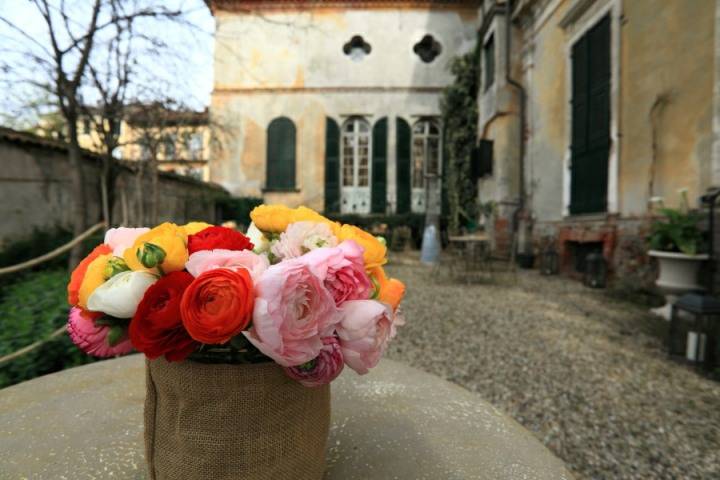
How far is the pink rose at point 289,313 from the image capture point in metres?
0.46

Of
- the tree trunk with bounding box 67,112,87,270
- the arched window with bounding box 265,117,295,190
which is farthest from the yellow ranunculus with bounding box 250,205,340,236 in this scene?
the arched window with bounding box 265,117,295,190

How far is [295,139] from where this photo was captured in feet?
37.9

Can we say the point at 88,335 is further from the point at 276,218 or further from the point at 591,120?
the point at 591,120

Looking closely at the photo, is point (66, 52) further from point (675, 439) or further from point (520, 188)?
point (520, 188)

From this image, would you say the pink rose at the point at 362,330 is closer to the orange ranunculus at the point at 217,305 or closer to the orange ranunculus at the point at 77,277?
the orange ranunculus at the point at 217,305

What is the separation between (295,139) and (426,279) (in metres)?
7.54

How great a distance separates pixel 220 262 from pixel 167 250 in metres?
0.08

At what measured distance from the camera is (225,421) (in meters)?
0.51

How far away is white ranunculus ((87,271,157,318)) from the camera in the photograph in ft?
1.58

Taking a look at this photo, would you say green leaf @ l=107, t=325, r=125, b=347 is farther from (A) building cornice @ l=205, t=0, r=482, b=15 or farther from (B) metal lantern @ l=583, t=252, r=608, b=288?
(A) building cornice @ l=205, t=0, r=482, b=15

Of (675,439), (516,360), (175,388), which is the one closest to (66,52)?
(175,388)

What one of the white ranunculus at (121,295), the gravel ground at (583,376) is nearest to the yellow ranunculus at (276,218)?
the white ranunculus at (121,295)


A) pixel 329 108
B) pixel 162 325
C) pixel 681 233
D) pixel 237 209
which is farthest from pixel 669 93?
pixel 237 209

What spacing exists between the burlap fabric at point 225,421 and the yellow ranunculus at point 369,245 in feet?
0.74
